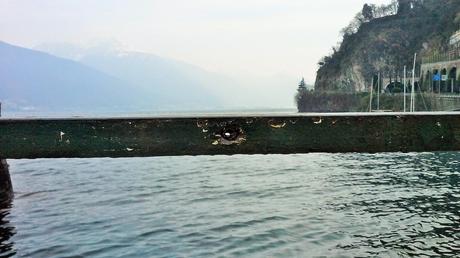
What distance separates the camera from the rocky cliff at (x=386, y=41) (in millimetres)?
152500

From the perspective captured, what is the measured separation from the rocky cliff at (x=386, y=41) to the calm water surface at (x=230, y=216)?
13007cm

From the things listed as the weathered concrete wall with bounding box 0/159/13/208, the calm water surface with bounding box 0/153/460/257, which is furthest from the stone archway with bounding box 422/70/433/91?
the weathered concrete wall with bounding box 0/159/13/208

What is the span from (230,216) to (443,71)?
→ 110m

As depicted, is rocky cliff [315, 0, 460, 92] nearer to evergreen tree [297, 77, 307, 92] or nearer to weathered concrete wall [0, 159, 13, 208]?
evergreen tree [297, 77, 307, 92]

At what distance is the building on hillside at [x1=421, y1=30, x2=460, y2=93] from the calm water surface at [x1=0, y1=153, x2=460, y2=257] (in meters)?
85.3

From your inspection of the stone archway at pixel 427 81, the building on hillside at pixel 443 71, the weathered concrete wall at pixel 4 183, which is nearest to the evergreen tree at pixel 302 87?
the building on hillside at pixel 443 71

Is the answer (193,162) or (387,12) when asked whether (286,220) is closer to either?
(193,162)

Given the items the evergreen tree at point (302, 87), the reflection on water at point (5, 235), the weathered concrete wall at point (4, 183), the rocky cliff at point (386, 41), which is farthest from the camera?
the evergreen tree at point (302, 87)

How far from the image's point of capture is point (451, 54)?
10531 cm

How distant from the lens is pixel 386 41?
530ft

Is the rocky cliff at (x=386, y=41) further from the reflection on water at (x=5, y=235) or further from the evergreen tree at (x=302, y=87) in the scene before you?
the reflection on water at (x=5, y=235)

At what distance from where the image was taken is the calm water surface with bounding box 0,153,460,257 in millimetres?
10258

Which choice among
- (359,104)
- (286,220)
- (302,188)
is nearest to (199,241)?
(286,220)

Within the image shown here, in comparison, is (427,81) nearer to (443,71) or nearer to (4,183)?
(443,71)
